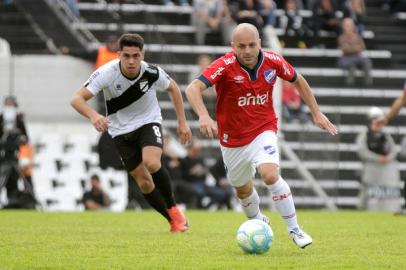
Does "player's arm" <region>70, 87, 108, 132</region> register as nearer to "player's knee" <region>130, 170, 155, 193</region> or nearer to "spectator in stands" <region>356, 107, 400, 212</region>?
"player's knee" <region>130, 170, 155, 193</region>

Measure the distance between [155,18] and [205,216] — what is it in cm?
858

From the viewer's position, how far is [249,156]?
11453 mm

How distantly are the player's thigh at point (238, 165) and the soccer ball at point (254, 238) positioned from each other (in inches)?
52.2

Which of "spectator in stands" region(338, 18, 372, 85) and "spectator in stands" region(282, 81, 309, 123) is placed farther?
"spectator in stands" region(338, 18, 372, 85)

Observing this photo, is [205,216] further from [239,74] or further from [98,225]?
[239,74]

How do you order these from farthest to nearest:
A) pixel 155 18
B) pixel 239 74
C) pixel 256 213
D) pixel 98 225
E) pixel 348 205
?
1. pixel 155 18
2. pixel 348 205
3. pixel 98 225
4. pixel 256 213
5. pixel 239 74

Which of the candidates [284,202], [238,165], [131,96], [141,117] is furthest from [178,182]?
[284,202]

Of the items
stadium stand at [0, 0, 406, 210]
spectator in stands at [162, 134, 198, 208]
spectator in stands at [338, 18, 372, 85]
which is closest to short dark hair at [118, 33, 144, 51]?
spectator in stands at [162, 134, 198, 208]

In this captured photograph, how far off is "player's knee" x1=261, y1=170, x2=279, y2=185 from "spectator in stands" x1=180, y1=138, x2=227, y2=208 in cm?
1177

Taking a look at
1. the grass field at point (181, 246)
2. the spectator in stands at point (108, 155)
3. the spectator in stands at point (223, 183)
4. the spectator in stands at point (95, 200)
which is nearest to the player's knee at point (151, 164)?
the grass field at point (181, 246)

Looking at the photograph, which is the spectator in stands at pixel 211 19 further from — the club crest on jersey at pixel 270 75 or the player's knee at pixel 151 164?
the club crest on jersey at pixel 270 75

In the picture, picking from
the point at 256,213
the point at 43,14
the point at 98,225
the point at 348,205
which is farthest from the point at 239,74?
the point at 43,14

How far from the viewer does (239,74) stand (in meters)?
11.3

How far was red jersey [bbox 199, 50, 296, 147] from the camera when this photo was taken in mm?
11266
